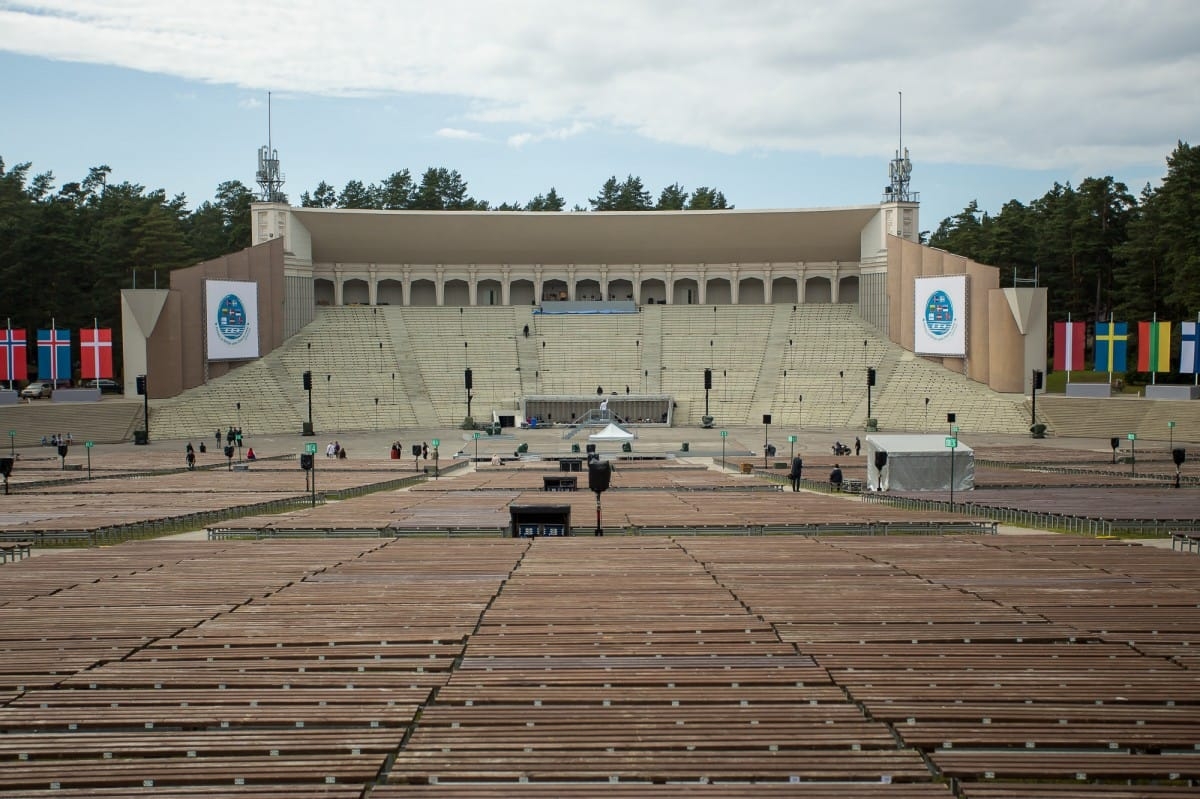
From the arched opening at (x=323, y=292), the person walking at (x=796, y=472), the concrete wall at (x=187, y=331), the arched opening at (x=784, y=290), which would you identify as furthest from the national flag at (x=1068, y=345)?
the arched opening at (x=323, y=292)

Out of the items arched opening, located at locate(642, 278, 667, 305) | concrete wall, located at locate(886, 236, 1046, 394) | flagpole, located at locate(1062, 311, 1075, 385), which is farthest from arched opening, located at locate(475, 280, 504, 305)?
flagpole, located at locate(1062, 311, 1075, 385)

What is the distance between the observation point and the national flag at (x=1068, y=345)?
59.4 meters

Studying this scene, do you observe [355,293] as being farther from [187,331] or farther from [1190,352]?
[1190,352]

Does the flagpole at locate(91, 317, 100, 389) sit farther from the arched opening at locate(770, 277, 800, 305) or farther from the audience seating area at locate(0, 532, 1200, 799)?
the arched opening at locate(770, 277, 800, 305)

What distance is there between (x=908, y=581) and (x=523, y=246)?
236ft

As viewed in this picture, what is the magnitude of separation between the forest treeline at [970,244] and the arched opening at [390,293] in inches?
656

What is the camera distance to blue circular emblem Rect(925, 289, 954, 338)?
223ft

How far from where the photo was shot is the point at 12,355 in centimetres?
5712

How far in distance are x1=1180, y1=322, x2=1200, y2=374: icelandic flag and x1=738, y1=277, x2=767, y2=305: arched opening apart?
35447mm

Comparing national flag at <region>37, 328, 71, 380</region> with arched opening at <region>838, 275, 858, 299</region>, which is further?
arched opening at <region>838, 275, 858, 299</region>

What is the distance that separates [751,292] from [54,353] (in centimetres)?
5321

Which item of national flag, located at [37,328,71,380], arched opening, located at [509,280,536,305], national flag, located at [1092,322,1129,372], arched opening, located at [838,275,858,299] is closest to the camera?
national flag, located at [1092,322,1129,372]

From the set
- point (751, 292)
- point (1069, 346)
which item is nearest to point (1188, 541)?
point (1069, 346)

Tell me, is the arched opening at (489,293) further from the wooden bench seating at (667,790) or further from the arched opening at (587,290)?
the wooden bench seating at (667,790)
